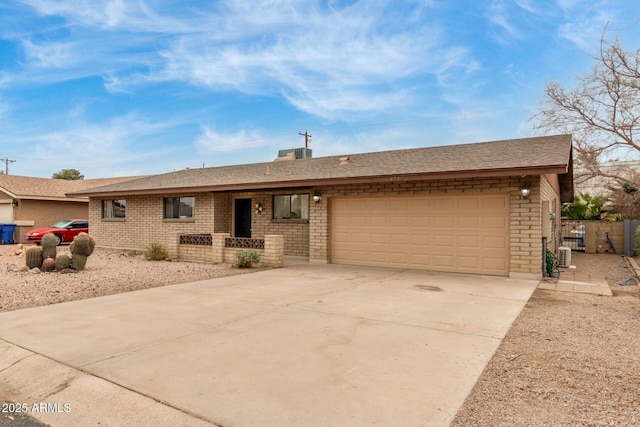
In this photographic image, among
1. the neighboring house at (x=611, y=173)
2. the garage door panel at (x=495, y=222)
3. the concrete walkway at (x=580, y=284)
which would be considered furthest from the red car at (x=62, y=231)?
the neighboring house at (x=611, y=173)

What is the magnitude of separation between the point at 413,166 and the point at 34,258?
1060cm

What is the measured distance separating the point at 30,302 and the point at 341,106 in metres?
20.8

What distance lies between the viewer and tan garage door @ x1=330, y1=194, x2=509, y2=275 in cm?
989

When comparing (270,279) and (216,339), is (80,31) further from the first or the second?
(216,339)

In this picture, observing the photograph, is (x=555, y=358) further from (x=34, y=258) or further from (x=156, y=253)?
(x=156, y=253)

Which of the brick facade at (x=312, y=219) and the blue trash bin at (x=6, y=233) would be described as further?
the blue trash bin at (x=6, y=233)

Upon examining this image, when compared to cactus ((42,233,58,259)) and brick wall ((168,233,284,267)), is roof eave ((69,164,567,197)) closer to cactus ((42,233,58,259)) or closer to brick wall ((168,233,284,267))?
brick wall ((168,233,284,267))

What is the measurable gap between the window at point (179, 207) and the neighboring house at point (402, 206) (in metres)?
0.05

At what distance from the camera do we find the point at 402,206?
11.2 meters

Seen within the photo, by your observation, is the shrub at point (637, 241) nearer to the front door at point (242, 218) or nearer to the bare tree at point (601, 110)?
the bare tree at point (601, 110)

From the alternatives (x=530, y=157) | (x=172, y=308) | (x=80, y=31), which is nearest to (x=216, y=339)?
(x=172, y=308)

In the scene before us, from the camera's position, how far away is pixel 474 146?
12.5 meters

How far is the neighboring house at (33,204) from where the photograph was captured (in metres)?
22.0

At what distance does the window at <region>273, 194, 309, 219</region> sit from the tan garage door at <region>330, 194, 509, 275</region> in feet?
6.32
